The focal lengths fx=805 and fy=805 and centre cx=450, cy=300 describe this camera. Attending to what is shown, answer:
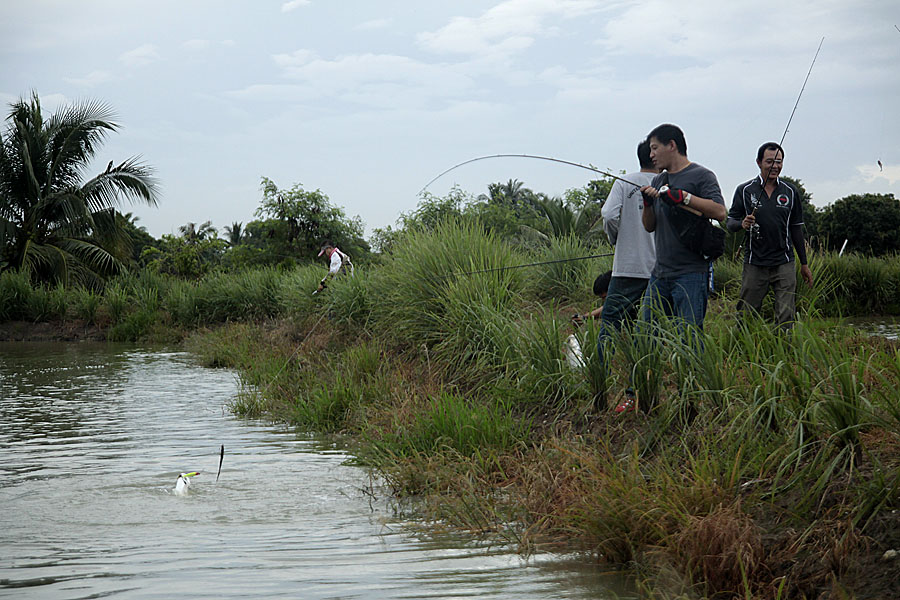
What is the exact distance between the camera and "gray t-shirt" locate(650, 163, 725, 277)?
16.4ft

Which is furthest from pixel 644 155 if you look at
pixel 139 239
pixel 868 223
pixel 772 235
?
pixel 139 239

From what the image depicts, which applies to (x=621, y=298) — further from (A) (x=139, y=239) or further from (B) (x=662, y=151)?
(A) (x=139, y=239)

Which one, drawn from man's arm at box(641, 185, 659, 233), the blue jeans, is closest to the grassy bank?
the blue jeans

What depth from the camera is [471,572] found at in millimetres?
3461

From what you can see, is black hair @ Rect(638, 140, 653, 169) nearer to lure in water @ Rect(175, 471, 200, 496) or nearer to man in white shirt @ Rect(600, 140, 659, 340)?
man in white shirt @ Rect(600, 140, 659, 340)

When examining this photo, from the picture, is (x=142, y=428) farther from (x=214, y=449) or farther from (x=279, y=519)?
(x=279, y=519)

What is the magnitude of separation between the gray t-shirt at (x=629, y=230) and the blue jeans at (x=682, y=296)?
483mm

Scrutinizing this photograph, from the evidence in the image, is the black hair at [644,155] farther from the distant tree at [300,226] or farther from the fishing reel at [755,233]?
the distant tree at [300,226]

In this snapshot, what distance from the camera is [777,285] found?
626cm

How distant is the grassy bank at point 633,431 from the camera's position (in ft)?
10.2

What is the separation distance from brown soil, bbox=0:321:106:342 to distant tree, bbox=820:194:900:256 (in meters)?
29.2

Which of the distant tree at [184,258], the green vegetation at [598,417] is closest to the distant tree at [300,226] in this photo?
the distant tree at [184,258]

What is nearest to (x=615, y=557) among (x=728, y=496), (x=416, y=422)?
(x=728, y=496)

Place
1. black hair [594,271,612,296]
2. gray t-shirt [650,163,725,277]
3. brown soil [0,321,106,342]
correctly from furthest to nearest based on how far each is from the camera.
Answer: brown soil [0,321,106,342] → black hair [594,271,612,296] → gray t-shirt [650,163,725,277]
